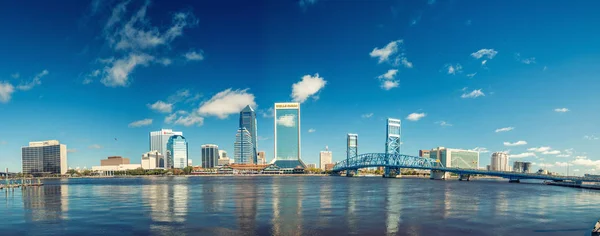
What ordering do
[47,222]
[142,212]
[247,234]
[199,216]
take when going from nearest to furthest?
[247,234], [47,222], [199,216], [142,212]

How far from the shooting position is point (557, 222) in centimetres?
3809

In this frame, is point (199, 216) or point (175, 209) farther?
point (175, 209)

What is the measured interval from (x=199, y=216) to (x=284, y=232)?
13.5m

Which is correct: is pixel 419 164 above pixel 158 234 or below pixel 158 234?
below

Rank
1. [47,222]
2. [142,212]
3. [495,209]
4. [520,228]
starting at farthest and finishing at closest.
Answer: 1. [495,209]
2. [142,212]
3. [47,222]
4. [520,228]

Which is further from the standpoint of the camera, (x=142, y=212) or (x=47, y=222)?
(x=142, y=212)

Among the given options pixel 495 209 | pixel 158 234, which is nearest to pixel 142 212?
pixel 158 234

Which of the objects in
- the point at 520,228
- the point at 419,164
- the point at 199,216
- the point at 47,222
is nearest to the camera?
the point at 520,228

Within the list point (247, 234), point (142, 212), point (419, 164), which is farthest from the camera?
point (419, 164)

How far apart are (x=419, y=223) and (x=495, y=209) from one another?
770 inches

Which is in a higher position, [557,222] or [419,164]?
[557,222]

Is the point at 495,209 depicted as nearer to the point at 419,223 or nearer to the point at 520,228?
the point at 520,228

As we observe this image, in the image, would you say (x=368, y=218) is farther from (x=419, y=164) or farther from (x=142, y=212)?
(x=419, y=164)

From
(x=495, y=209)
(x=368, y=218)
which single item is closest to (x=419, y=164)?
(x=495, y=209)
